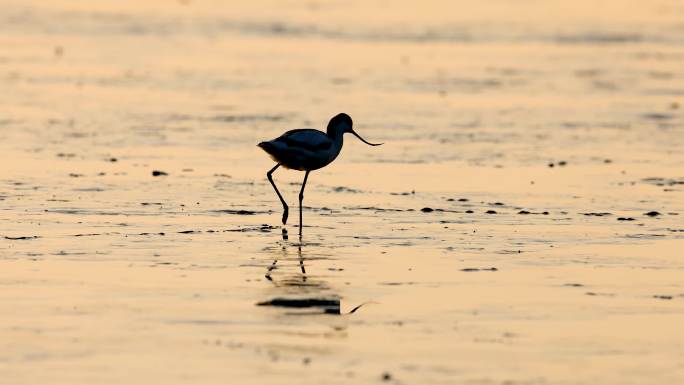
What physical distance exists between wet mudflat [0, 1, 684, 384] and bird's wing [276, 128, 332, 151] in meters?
0.58

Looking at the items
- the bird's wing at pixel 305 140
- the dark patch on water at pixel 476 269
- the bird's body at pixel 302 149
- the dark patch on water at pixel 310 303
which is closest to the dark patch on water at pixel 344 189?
the bird's body at pixel 302 149

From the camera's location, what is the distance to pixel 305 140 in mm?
16625

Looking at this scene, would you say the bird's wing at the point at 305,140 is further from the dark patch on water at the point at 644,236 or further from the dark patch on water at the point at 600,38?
the dark patch on water at the point at 600,38

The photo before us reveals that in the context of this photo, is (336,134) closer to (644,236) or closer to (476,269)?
(644,236)

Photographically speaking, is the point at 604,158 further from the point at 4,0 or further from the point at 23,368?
the point at 4,0

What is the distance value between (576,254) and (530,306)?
2.44m

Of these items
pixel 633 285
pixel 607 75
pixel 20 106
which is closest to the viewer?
pixel 633 285

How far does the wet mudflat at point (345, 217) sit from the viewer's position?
9.92 m

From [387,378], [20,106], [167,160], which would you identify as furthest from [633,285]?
[20,106]

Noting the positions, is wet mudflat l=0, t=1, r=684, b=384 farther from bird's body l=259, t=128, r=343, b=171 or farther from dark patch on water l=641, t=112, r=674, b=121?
bird's body l=259, t=128, r=343, b=171

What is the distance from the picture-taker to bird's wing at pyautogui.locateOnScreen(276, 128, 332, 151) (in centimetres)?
1659

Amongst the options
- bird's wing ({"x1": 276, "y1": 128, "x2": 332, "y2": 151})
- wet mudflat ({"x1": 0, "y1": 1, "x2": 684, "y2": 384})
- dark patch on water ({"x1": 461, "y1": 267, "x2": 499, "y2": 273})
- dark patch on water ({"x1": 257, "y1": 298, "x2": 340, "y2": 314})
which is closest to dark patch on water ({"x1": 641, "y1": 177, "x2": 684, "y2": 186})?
wet mudflat ({"x1": 0, "y1": 1, "x2": 684, "y2": 384})

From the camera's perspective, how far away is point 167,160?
19.7m

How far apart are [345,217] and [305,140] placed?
106 centimetres
